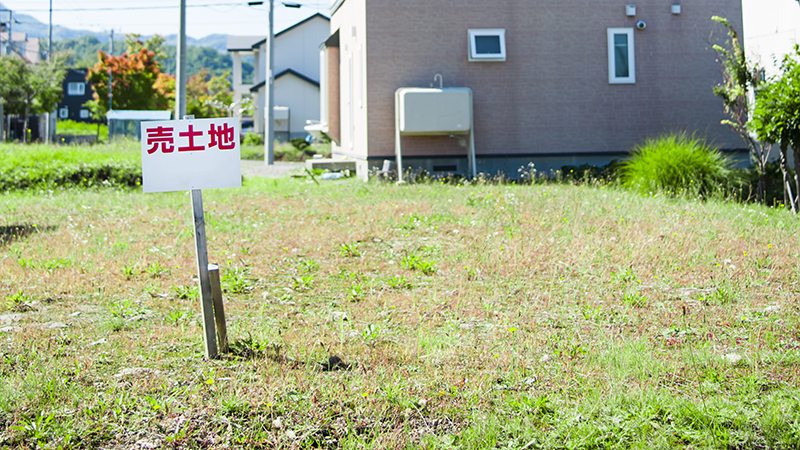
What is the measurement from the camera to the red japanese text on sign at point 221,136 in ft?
12.9

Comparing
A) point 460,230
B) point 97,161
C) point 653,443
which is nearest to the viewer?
point 653,443

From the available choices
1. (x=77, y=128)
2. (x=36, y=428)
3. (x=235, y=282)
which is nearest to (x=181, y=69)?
(x=235, y=282)

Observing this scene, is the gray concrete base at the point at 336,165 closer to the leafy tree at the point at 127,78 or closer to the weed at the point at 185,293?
the weed at the point at 185,293

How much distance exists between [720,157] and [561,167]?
11.9 feet

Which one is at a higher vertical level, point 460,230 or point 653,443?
point 460,230

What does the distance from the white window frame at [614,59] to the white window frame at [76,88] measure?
187 feet

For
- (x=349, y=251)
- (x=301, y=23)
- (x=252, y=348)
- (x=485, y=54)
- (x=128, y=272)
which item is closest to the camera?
(x=252, y=348)

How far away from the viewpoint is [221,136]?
395 centimetres

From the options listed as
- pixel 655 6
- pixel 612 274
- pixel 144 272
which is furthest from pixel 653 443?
pixel 655 6

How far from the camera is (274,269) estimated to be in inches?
250

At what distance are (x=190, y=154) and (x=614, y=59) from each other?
11864 millimetres

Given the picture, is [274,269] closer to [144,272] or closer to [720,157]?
[144,272]

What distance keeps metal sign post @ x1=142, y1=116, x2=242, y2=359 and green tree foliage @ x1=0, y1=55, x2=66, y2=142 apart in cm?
3521

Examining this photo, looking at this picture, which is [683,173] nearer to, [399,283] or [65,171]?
[399,283]
